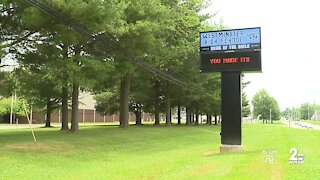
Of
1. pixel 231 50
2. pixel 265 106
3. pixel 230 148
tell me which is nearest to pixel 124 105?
pixel 231 50

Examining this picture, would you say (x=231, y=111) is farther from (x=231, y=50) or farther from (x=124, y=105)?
(x=124, y=105)

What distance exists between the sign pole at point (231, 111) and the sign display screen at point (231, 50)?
570mm

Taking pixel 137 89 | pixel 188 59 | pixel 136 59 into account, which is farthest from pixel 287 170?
pixel 137 89

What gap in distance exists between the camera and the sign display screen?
19719 millimetres

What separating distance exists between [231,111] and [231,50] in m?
3.15

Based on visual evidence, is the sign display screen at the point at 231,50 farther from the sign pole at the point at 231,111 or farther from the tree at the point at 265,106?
the tree at the point at 265,106

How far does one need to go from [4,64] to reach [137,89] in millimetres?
25346

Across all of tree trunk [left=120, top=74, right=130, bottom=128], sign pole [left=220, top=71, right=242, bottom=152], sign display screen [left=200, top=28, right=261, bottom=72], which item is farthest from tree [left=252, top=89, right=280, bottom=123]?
sign display screen [left=200, top=28, right=261, bottom=72]

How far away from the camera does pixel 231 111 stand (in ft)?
66.8

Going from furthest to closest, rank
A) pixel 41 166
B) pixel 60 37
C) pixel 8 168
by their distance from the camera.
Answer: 1. pixel 60 37
2. pixel 41 166
3. pixel 8 168

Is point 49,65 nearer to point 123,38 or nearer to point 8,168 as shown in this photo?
point 123,38

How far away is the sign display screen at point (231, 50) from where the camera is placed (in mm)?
19719

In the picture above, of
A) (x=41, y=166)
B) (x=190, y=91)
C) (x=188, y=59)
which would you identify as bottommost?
(x=41, y=166)

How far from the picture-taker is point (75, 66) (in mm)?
21906
